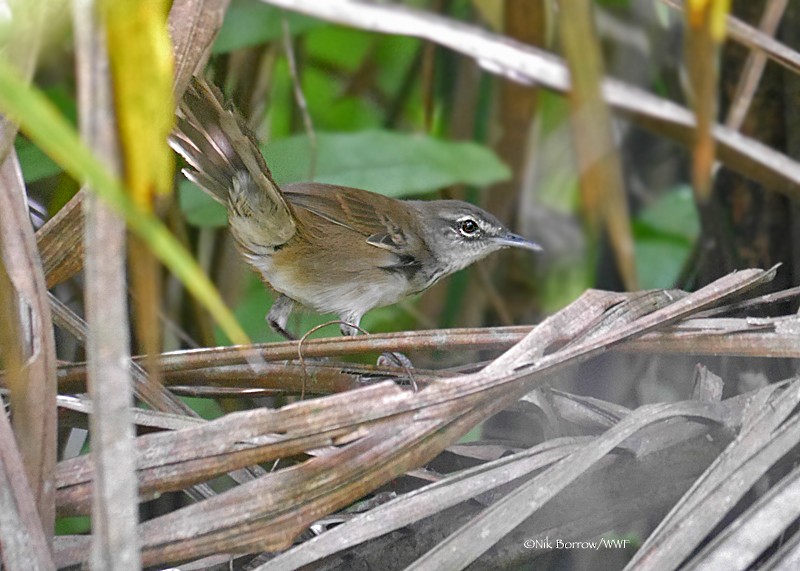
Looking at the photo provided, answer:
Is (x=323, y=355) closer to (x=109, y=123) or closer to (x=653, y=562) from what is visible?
(x=653, y=562)

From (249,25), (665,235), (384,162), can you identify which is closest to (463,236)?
(384,162)

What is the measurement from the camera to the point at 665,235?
5055mm

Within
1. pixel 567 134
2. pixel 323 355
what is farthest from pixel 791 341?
pixel 567 134

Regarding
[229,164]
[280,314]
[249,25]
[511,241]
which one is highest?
[249,25]

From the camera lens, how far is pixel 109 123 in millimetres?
1110

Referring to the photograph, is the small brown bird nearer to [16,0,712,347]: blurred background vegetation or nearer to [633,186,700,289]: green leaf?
[16,0,712,347]: blurred background vegetation

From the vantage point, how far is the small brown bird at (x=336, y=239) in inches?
123

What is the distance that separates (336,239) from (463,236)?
2.45 feet

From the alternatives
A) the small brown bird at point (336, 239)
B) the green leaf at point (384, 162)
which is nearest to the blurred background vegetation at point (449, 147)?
the green leaf at point (384, 162)

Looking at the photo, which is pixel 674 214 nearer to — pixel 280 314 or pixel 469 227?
pixel 469 227

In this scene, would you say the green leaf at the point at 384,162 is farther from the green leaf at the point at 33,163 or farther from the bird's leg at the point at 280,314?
the green leaf at the point at 33,163

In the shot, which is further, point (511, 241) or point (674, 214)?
point (674, 214)

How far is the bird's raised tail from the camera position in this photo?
2.32 metres

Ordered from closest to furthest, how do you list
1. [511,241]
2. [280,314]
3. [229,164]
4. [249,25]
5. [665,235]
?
1. [229,164]
2. [249,25]
3. [280,314]
4. [511,241]
5. [665,235]
